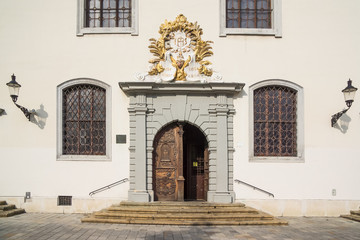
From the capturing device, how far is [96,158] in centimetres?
1065

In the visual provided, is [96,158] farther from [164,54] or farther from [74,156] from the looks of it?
[164,54]

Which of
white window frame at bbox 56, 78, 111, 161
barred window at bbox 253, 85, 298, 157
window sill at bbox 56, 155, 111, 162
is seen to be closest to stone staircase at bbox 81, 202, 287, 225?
window sill at bbox 56, 155, 111, 162

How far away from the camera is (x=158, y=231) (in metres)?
8.32

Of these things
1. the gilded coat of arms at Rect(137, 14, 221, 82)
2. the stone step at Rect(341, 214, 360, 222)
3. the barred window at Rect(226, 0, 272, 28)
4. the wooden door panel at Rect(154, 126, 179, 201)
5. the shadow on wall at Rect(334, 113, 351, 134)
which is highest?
the barred window at Rect(226, 0, 272, 28)

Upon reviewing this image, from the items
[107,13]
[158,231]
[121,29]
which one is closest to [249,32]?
[121,29]

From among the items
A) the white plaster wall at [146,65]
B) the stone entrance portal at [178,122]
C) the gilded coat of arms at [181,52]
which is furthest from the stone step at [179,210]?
the gilded coat of arms at [181,52]

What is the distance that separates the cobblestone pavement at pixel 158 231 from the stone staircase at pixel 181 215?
0.26 m

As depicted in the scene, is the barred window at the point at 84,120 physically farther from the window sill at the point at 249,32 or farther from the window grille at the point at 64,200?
the window sill at the point at 249,32

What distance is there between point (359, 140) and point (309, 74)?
96.9 inches

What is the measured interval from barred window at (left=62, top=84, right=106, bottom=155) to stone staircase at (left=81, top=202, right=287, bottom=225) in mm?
2070

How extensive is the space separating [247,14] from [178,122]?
4.07m

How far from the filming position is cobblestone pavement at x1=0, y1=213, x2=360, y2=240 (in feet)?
25.7

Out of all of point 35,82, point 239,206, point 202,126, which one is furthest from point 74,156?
point 239,206

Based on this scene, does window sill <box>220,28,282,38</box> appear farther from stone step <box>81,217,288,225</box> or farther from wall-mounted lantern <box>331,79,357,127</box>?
stone step <box>81,217,288,225</box>
